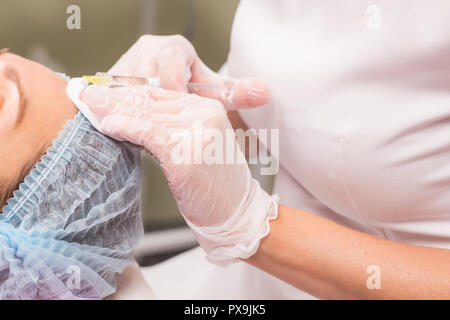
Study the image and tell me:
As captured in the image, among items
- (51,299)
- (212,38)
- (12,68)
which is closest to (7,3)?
(212,38)

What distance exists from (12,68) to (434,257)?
88 centimetres

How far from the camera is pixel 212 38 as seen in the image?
1.85 metres

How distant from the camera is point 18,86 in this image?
81 centimetres

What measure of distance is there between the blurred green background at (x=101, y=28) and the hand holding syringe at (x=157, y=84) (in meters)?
0.63

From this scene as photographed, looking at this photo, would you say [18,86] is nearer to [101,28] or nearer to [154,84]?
[154,84]

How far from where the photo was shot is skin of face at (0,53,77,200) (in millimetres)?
776

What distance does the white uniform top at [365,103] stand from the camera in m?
0.85

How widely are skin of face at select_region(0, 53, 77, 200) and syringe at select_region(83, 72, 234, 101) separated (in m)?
0.08

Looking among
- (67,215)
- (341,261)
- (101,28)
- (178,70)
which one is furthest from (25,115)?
(101,28)

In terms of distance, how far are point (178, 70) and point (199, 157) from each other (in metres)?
0.29

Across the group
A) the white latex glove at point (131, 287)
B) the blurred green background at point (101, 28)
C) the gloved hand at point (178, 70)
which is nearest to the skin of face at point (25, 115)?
the gloved hand at point (178, 70)

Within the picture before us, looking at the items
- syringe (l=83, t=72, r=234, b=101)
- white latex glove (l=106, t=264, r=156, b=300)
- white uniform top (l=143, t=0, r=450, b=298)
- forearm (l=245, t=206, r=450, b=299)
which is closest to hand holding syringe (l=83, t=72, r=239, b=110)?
syringe (l=83, t=72, r=234, b=101)

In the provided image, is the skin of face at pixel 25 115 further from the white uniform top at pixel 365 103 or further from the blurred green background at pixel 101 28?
the blurred green background at pixel 101 28

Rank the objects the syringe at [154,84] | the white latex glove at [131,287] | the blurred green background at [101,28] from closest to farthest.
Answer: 1. the syringe at [154,84]
2. the white latex glove at [131,287]
3. the blurred green background at [101,28]
